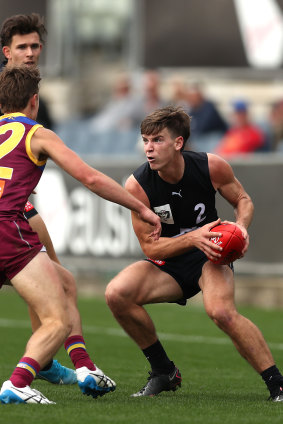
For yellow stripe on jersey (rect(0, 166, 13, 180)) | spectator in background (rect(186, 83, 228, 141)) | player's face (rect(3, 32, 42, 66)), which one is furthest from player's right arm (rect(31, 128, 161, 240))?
spectator in background (rect(186, 83, 228, 141))

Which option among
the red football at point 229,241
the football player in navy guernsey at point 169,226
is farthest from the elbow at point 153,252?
the red football at point 229,241

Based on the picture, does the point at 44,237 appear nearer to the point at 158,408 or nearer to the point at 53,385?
the point at 53,385

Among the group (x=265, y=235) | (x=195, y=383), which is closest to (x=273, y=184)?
(x=265, y=235)

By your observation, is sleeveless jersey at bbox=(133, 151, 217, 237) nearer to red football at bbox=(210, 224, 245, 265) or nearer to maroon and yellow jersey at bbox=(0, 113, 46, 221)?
red football at bbox=(210, 224, 245, 265)

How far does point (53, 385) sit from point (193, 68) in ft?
36.4

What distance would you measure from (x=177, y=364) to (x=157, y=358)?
1.96m

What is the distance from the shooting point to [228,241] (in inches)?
299

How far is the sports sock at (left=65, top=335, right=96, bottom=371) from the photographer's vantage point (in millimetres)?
7773

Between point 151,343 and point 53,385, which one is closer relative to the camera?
point 151,343

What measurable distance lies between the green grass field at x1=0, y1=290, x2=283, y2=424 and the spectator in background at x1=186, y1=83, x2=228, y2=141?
2.81m

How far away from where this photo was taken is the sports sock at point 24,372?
22.6 feet

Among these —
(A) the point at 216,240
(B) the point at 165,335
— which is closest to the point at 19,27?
(A) the point at 216,240

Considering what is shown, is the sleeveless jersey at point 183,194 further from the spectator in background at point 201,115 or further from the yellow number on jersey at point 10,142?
the spectator in background at point 201,115

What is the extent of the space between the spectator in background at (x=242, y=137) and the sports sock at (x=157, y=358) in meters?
7.85
